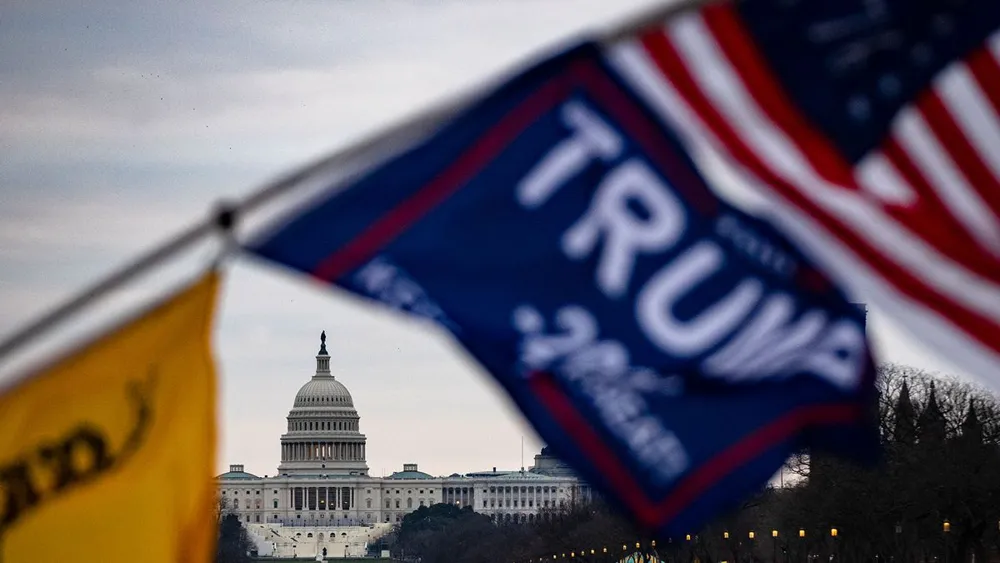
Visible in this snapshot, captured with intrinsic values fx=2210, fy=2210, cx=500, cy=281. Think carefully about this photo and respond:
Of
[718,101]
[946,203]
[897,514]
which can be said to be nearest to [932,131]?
[946,203]

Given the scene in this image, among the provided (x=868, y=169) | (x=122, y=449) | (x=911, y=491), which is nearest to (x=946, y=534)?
(x=911, y=491)

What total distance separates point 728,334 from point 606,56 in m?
0.89

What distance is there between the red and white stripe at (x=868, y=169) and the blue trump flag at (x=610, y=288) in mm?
108

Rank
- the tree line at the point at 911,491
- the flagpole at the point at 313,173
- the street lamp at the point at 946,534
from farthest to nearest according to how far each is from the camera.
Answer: the street lamp at the point at 946,534 → the tree line at the point at 911,491 → the flagpole at the point at 313,173

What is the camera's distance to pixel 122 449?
20.9 ft

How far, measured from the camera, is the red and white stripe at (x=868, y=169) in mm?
6234

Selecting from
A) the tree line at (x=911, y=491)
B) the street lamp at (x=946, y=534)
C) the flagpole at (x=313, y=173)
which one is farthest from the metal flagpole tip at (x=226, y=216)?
the street lamp at (x=946, y=534)

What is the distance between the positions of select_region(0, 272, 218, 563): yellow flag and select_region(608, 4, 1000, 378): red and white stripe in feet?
4.83

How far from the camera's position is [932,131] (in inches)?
253

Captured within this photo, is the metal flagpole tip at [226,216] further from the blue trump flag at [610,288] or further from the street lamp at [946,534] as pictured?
the street lamp at [946,534]

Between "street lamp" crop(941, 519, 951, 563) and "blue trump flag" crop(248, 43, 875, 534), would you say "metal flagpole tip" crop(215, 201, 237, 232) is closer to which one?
"blue trump flag" crop(248, 43, 875, 534)

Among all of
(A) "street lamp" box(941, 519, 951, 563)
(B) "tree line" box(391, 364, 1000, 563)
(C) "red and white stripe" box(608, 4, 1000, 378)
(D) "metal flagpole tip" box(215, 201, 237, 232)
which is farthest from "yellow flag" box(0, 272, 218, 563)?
(A) "street lamp" box(941, 519, 951, 563)

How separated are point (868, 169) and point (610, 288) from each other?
2.69 feet

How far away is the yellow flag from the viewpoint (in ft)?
20.5
